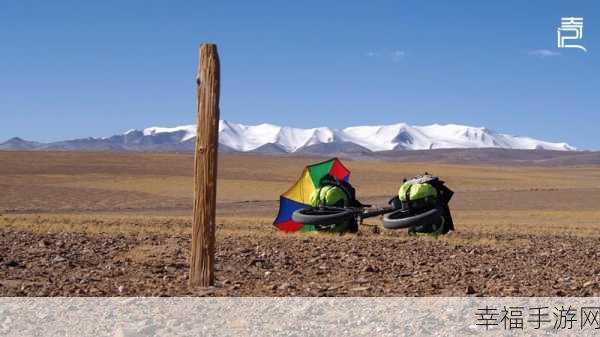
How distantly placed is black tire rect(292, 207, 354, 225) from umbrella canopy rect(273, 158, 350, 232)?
54 centimetres

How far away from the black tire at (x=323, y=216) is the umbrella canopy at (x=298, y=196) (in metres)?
0.54

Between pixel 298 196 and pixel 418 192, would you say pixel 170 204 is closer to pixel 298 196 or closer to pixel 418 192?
pixel 298 196

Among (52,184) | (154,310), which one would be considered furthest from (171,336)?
(52,184)

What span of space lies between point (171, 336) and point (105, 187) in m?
55.3

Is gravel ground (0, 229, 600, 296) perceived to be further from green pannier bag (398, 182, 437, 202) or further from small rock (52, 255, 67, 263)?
green pannier bag (398, 182, 437, 202)

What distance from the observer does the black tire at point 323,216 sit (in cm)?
1952

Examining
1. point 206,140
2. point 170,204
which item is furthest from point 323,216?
point 170,204

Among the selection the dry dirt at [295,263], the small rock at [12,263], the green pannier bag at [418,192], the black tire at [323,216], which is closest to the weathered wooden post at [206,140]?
the dry dirt at [295,263]

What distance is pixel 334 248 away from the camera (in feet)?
50.6

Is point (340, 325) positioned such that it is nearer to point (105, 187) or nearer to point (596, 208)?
point (596, 208)

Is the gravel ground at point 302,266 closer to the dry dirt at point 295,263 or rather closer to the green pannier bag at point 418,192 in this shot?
the dry dirt at point 295,263

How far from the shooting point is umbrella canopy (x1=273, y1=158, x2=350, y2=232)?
68.4ft

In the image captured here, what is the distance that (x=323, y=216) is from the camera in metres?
19.6

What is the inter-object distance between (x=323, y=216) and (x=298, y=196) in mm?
1917
